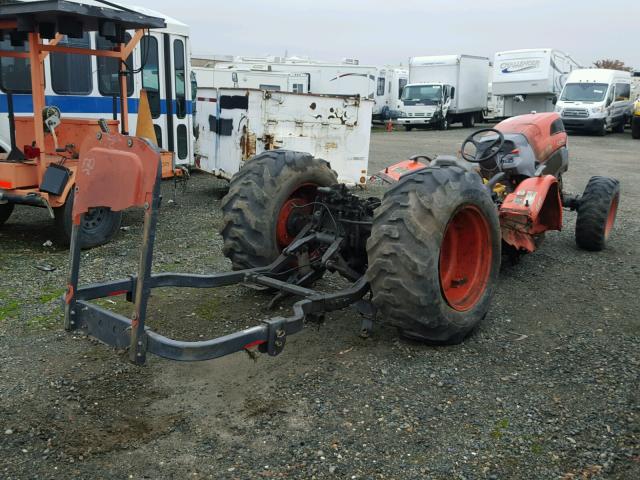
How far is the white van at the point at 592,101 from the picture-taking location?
81.7 ft

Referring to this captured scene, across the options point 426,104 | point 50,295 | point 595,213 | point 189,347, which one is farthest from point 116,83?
point 426,104

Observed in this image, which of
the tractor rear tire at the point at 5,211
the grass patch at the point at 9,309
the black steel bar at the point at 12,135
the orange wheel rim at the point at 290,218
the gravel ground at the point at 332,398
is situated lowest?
the grass patch at the point at 9,309

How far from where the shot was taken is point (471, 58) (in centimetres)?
3089

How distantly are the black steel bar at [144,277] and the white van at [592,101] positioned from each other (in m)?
24.8

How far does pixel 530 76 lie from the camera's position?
27.9 m

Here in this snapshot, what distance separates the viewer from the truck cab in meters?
29.0

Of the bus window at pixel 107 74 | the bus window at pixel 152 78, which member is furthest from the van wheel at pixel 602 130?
the bus window at pixel 107 74

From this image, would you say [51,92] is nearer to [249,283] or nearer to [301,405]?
[249,283]

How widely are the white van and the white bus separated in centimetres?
1845

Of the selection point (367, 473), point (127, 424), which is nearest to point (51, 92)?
point (127, 424)

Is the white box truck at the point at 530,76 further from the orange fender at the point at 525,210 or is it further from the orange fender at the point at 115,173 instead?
the orange fender at the point at 115,173

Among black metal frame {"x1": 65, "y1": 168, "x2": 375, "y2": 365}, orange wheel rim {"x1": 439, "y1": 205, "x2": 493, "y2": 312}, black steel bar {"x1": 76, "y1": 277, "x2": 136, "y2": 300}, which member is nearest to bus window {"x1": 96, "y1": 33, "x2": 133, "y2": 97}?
black metal frame {"x1": 65, "y1": 168, "x2": 375, "y2": 365}

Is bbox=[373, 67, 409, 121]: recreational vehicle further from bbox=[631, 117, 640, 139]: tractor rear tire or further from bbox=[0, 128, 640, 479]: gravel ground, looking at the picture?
bbox=[0, 128, 640, 479]: gravel ground

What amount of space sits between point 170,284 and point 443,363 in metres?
1.80
